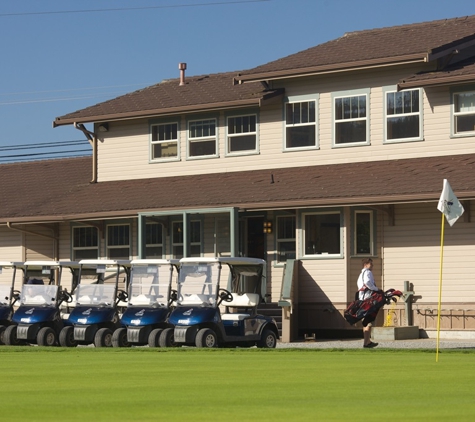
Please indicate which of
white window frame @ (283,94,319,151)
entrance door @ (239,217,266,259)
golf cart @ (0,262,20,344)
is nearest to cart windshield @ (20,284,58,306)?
golf cart @ (0,262,20,344)

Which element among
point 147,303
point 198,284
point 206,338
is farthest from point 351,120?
point 206,338

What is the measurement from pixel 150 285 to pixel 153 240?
743 cm

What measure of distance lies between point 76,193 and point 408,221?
10.9m

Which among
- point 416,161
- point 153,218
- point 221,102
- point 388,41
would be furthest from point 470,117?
point 153,218

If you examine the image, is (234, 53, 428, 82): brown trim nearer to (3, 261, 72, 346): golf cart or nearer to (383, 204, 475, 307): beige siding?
(383, 204, 475, 307): beige siding

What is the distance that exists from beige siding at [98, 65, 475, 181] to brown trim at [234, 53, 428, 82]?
1.92 ft

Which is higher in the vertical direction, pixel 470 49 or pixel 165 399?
pixel 470 49

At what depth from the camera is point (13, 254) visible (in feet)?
112

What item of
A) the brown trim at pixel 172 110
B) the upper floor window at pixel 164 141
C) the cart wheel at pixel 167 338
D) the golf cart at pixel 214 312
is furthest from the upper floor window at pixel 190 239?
the cart wheel at pixel 167 338

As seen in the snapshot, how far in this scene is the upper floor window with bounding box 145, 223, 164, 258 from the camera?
31.5 meters

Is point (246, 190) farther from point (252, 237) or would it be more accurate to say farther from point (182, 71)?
point (182, 71)

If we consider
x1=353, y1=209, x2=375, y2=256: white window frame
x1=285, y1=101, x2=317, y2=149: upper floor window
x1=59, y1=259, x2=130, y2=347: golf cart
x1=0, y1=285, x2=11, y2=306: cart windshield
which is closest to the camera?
x1=59, y1=259, x2=130, y2=347: golf cart

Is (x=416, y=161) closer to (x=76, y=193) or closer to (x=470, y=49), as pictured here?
(x=470, y=49)

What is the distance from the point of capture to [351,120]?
29016mm
